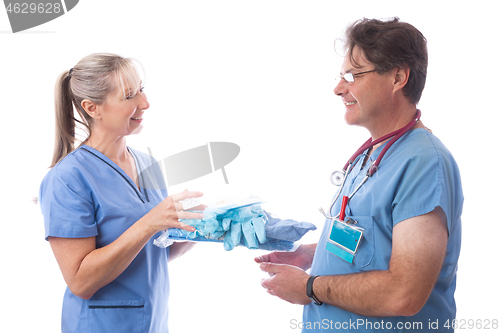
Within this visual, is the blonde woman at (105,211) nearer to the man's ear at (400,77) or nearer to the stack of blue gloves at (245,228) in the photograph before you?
the stack of blue gloves at (245,228)

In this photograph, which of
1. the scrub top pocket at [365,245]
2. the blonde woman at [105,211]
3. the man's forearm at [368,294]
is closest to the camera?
the man's forearm at [368,294]

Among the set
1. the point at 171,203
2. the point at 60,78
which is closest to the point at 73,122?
the point at 60,78

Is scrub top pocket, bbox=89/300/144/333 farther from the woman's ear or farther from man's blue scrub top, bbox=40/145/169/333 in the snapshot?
the woman's ear

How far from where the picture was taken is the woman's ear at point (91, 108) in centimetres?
151

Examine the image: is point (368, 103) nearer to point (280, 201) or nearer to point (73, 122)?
point (280, 201)

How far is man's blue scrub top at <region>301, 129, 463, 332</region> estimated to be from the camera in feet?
3.66

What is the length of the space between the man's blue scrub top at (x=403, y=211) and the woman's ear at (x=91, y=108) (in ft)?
3.37

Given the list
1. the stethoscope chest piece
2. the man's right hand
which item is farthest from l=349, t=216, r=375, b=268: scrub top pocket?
the man's right hand

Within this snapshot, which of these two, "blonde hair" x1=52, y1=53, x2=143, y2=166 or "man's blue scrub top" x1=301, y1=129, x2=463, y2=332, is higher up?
"blonde hair" x1=52, y1=53, x2=143, y2=166

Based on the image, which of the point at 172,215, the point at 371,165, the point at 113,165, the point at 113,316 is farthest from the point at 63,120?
the point at 371,165

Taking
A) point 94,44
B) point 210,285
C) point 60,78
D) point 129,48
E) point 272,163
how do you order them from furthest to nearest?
point 94,44 → point 129,48 → point 210,285 → point 272,163 → point 60,78

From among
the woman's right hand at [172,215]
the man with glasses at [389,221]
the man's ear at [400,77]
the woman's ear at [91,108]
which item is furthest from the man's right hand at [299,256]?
the woman's ear at [91,108]

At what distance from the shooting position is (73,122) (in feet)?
5.38

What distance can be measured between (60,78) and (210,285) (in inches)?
43.8
